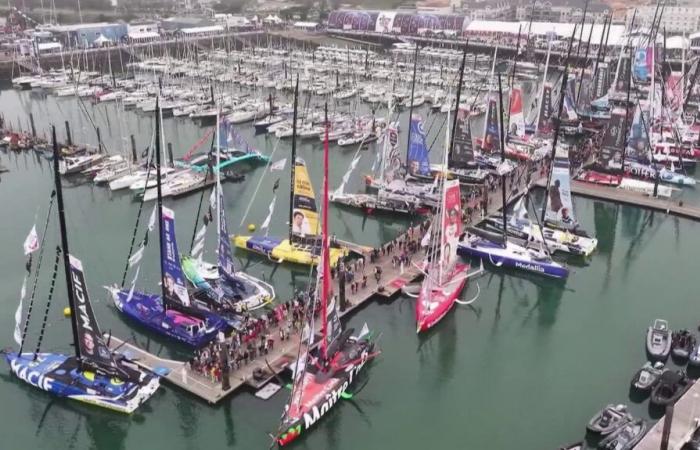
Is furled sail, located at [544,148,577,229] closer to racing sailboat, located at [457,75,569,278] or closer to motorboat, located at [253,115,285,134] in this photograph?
racing sailboat, located at [457,75,569,278]

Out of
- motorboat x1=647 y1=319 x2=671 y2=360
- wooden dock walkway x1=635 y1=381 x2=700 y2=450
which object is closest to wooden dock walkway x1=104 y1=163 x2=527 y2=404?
motorboat x1=647 y1=319 x2=671 y2=360

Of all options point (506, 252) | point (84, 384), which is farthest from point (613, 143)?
point (84, 384)

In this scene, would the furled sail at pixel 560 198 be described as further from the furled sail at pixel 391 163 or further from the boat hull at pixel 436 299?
the furled sail at pixel 391 163

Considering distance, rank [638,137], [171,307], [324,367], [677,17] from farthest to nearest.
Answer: [677,17] → [638,137] → [171,307] → [324,367]

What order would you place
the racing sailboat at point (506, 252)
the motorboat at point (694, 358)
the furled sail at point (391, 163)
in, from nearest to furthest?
the motorboat at point (694, 358)
the racing sailboat at point (506, 252)
the furled sail at point (391, 163)

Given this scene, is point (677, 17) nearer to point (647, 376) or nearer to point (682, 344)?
point (682, 344)

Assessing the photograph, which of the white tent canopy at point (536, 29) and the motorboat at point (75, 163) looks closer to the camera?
the motorboat at point (75, 163)

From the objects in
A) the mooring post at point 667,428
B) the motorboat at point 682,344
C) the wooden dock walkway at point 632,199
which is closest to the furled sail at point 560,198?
the wooden dock walkway at point 632,199

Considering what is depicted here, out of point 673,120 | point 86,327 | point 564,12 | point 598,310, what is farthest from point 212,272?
point 564,12
